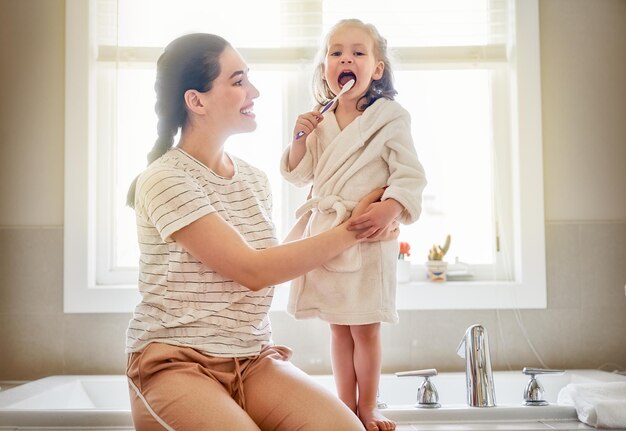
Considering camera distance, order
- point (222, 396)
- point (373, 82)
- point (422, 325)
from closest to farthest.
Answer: point (222, 396) → point (373, 82) → point (422, 325)

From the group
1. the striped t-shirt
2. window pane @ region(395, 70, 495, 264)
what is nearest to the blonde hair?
the striped t-shirt

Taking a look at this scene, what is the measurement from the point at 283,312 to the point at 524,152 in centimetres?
101

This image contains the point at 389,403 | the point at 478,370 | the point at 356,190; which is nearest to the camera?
the point at 356,190

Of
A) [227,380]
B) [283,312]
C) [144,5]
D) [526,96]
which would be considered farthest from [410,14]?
[227,380]

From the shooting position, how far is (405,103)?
265 cm

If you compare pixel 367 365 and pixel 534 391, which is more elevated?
pixel 367 365

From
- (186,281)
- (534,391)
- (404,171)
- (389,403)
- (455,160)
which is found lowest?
(389,403)

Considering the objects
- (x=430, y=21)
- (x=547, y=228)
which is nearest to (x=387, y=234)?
(x=547, y=228)

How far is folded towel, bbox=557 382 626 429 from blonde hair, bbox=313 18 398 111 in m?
0.88

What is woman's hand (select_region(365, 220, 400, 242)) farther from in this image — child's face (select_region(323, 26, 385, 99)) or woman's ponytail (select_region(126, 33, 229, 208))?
woman's ponytail (select_region(126, 33, 229, 208))

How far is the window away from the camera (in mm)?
2449

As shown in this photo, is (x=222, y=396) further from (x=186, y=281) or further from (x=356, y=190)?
(x=356, y=190)

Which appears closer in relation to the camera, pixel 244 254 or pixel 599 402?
pixel 244 254

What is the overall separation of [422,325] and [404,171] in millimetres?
1001
